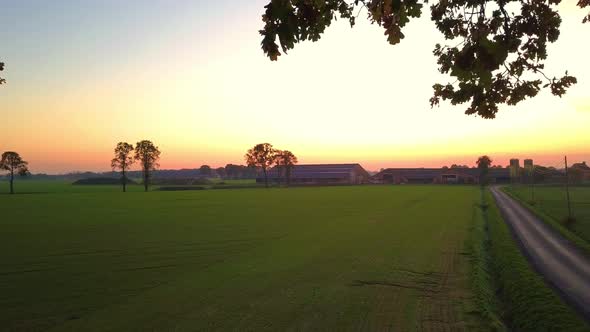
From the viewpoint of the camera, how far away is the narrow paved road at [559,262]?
13.9m

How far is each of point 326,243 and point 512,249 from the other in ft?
30.8

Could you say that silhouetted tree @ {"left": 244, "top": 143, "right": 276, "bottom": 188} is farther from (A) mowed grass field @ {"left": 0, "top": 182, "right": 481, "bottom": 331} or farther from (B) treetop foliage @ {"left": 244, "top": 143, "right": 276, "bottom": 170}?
(A) mowed grass field @ {"left": 0, "top": 182, "right": 481, "bottom": 331}

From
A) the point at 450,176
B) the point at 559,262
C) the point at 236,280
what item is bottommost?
the point at 559,262

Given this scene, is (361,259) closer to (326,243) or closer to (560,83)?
(326,243)

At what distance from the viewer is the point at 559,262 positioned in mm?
19344

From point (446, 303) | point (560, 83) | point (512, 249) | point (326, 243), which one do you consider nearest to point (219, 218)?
point (326, 243)

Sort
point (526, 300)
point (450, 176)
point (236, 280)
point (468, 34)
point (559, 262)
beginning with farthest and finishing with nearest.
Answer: point (450, 176), point (559, 262), point (236, 280), point (526, 300), point (468, 34)

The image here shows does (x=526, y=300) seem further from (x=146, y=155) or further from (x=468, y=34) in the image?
(x=146, y=155)

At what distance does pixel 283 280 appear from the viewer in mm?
15500

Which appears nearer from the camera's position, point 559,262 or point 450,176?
point 559,262

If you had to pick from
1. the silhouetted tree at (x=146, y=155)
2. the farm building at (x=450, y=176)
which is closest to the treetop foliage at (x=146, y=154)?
the silhouetted tree at (x=146, y=155)

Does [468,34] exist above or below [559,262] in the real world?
above

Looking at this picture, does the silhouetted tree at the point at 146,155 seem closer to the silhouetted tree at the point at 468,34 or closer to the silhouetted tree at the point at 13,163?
the silhouetted tree at the point at 13,163

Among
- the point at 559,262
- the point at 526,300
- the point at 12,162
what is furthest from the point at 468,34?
the point at 12,162
